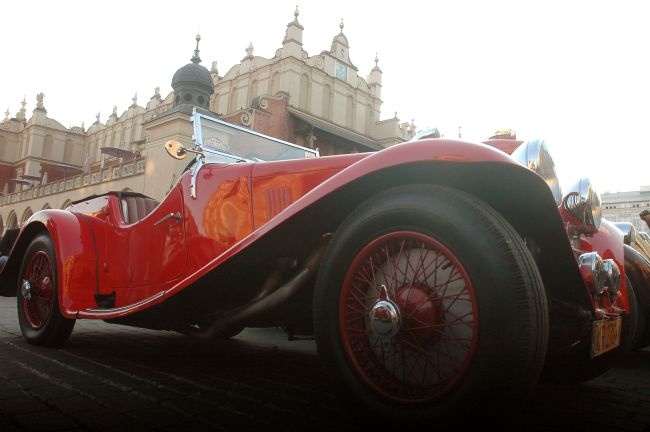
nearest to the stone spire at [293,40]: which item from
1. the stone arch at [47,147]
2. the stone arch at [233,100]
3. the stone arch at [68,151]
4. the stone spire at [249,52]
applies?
the stone spire at [249,52]

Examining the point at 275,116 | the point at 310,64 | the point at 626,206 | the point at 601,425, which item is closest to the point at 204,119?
the point at 601,425

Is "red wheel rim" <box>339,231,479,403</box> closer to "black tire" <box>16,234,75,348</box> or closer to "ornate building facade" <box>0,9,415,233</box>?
"black tire" <box>16,234,75,348</box>

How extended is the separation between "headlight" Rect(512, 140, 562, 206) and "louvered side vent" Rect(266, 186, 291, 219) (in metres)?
1.10

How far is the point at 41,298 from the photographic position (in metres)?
3.46

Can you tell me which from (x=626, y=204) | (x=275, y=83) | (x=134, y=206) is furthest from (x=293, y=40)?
(x=626, y=204)

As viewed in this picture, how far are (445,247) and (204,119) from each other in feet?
7.40

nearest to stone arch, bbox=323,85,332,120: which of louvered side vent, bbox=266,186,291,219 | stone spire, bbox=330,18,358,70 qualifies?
stone spire, bbox=330,18,358,70

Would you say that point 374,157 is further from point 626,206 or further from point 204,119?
point 626,206

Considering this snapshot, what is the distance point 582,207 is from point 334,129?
2477 centimetres

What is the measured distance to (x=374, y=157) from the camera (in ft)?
5.53

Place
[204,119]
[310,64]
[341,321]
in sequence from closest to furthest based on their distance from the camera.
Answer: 1. [341,321]
2. [204,119]
3. [310,64]

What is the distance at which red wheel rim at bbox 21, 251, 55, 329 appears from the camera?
11.2ft

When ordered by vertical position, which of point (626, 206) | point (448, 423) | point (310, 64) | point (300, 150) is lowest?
point (448, 423)

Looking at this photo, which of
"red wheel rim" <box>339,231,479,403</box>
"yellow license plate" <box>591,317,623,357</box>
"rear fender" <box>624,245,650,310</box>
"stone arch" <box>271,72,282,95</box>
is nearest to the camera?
"red wheel rim" <box>339,231,479,403</box>
